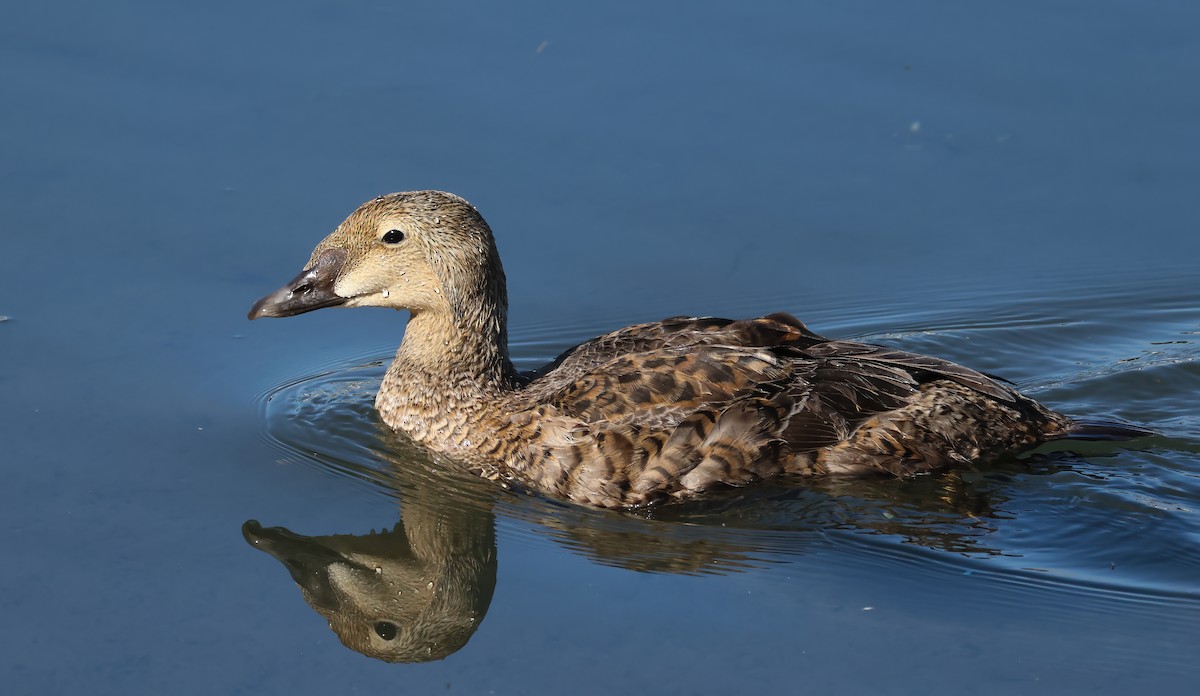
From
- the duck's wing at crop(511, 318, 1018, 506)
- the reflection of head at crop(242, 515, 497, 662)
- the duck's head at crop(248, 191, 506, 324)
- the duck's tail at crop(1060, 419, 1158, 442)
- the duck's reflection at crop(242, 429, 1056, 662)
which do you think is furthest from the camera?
the duck's head at crop(248, 191, 506, 324)

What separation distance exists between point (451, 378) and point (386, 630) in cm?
200

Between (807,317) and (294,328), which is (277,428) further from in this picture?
(807,317)

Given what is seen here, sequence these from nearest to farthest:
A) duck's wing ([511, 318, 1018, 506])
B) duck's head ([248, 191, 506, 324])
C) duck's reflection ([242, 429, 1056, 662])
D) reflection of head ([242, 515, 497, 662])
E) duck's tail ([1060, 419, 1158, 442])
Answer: reflection of head ([242, 515, 497, 662]) < duck's reflection ([242, 429, 1056, 662]) < duck's wing ([511, 318, 1018, 506]) < duck's tail ([1060, 419, 1158, 442]) < duck's head ([248, 191, 506, 324])

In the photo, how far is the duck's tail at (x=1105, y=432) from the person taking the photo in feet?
26.7

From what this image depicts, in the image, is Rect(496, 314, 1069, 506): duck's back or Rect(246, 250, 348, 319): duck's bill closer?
Rect(496, 314, 1069, 506): duck's back

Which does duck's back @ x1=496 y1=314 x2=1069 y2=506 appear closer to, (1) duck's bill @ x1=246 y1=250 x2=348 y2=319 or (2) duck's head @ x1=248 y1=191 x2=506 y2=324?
(2) duck's head @ x1=248 y1=191 x2=506 y2=324

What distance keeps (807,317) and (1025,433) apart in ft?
6.68

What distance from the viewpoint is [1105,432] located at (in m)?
8.16

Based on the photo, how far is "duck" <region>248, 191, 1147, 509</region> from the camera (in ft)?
25.9

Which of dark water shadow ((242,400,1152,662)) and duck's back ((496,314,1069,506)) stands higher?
duck's back ((496,314,1069,506))

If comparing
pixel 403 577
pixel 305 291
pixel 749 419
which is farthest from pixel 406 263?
pixel 749 419

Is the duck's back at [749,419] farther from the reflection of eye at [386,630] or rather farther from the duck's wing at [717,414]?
the reflection of eye at [386,630]

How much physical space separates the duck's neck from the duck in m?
0.01

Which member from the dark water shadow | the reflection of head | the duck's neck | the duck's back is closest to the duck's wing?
the duck's back
